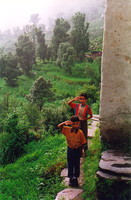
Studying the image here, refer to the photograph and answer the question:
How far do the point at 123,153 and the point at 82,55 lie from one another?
3079 centimetres

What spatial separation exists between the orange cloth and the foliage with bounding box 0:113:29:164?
296cm

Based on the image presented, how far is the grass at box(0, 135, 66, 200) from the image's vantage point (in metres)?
3.78

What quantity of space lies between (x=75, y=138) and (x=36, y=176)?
157 centimetres

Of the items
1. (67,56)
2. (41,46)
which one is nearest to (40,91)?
(67,56)

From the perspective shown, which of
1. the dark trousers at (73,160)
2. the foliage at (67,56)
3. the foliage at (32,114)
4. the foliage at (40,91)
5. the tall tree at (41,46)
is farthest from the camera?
the tall tree at (41,46)

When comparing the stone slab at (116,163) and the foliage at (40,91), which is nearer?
the stone slab at (116,163)

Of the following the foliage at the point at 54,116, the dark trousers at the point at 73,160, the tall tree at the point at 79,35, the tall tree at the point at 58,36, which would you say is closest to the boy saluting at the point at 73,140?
the dark trousers at the point at 73,160

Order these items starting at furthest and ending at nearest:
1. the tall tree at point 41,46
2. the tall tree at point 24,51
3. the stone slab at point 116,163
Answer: the tall tree at point 41,46 < the tall tree at point 24,51 < the stone slab at point 116,163

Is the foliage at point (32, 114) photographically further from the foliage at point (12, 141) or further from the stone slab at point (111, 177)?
the stone slab at point (111, 177)

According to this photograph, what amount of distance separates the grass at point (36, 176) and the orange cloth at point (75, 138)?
882 millimetres

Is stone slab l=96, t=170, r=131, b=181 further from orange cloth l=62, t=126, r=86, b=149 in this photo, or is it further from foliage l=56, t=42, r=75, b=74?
foliage l=56, t=42, r=75, b=74

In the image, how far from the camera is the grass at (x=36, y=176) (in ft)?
12.4

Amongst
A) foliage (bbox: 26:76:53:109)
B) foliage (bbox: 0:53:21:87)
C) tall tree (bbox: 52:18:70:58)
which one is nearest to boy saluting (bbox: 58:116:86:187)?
foliage (bbox: 26:76:53:109)

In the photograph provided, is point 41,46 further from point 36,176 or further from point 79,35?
point 36,176
